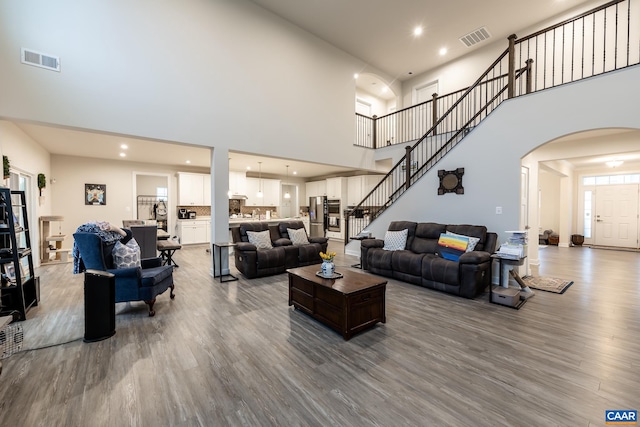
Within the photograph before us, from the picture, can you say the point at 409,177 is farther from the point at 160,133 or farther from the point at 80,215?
the point at 80,215

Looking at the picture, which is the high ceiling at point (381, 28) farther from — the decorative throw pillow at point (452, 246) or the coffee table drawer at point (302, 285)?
the decorative throw pillow at point (452, 246)

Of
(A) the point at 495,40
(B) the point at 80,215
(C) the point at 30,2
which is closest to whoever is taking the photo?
(C) the point at 30,2

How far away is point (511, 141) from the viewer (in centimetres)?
441

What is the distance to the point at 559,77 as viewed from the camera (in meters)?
5.67

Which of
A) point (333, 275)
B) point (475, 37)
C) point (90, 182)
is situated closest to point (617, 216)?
point (475, 37)

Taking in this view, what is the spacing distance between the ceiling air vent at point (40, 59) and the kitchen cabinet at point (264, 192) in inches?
258

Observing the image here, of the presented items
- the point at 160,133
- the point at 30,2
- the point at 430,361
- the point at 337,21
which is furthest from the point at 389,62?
the point at 430,361

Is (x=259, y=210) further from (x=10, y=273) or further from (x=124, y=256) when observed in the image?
(x=10, y=273)

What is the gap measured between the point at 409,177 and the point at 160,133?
16.7 feet

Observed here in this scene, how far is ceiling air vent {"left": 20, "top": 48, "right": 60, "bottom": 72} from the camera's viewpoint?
10.9 feet

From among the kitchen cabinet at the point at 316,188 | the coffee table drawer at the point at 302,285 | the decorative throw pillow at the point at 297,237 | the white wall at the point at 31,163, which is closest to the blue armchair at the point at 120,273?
the coffee table drawer at the point at 302,285

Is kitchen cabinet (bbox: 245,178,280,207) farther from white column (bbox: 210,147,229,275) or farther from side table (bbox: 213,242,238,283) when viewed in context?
side table (bbox: 213,242,238,283)

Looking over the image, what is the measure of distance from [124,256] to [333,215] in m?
7.35

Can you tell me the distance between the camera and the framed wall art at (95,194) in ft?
24.6
